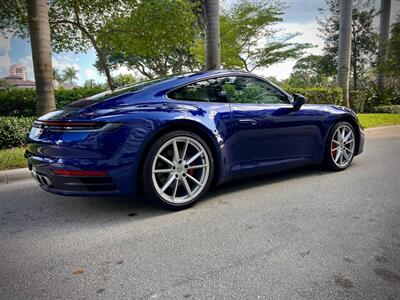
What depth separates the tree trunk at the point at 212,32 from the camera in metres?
7.98

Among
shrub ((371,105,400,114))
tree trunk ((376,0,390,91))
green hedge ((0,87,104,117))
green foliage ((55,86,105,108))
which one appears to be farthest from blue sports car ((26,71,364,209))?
tree trunk ((376,0,390,91))

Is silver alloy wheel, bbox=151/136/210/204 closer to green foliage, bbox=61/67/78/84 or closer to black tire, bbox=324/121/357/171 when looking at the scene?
black tire, bbox=324/121/357/171

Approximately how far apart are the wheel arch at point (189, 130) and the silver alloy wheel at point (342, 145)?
6.22ft

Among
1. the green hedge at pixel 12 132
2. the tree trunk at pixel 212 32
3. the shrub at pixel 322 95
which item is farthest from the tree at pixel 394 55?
the green hedge at pixel 12 132

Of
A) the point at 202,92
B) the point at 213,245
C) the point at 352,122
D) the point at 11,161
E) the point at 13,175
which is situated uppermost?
the point at 202,92

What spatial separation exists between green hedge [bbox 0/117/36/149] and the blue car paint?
3585mm

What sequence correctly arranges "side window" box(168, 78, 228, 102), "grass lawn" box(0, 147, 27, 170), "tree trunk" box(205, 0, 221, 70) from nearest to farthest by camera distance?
"side window" box(168, 78, 228, 102), "grass lawn" box(0, 147, 27, 170), "tree trunk" box(205, 0, 221, 70)

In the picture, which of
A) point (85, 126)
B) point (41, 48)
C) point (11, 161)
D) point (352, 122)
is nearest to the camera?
point (85, 126)

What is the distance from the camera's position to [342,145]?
441 centimetres

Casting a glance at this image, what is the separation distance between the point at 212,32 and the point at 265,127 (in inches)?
207

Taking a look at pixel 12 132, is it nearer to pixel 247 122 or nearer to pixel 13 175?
pixel 13 175

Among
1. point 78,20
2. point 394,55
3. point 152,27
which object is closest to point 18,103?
point 78,20

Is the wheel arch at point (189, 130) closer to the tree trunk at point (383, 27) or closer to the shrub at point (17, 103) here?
the shrub at point (17, 103)

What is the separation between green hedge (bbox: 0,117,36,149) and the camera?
6.04 metres
